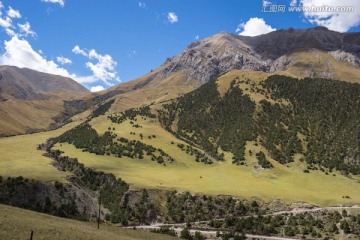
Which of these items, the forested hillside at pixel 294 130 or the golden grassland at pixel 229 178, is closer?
the golden grassland at pixel 229 178

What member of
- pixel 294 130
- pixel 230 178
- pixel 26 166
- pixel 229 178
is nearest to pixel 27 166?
pixel 26 166

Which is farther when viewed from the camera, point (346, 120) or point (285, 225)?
point (346, 120)

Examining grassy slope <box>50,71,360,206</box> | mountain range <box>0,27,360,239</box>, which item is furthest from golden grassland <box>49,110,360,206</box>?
mountain range <box>0,27,360,239</box>

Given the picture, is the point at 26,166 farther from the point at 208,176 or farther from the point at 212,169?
the point at 212,169

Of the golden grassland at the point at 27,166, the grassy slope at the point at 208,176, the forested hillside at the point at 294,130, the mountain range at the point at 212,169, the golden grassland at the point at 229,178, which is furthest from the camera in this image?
the forested hillside at the point at 294,130

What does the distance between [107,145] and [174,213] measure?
217ft

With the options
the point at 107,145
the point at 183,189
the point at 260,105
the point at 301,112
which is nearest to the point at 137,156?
the point at 107,145

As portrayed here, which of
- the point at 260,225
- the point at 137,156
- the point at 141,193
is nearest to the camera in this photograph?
the point at 260,225

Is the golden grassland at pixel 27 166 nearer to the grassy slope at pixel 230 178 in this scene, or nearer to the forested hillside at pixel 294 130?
the grassy slope at pixel 230 178

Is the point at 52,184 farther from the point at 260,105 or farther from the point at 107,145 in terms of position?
the point at 260,105

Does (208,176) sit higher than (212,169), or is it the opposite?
(212,169)

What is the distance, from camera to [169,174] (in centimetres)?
12519

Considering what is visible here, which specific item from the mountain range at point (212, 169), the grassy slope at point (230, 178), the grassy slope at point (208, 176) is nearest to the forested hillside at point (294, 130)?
the mountain range at point (212, 169)

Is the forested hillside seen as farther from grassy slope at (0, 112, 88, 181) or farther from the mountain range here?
grassy slope at (0, 112, 88, 181)
